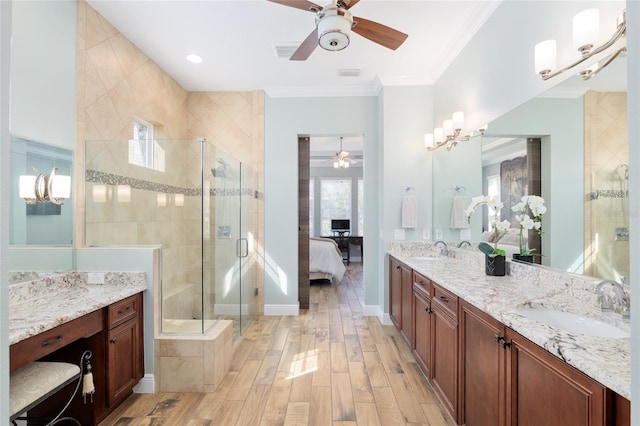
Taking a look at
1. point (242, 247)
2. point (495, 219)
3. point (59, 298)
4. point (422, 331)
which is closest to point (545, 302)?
point (495, 219)

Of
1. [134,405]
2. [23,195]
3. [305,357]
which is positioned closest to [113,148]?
[23,195]

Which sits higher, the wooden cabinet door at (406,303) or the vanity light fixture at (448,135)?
the vanity light fixture at (448,135)

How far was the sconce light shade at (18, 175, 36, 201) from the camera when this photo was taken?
193cm

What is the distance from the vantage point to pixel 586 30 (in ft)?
5.09

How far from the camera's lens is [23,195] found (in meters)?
1.95

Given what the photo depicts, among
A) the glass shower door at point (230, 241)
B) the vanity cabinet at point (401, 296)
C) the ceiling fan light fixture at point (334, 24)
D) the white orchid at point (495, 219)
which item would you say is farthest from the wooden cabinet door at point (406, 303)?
the ceiling fan light fixture at point (334, 24)

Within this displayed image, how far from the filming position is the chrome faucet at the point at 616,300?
131cm

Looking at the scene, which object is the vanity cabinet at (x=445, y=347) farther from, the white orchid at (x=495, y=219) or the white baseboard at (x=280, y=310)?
the white baseboard at (x=280, y=310)

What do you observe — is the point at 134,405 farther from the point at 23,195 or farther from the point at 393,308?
the point at 393,308

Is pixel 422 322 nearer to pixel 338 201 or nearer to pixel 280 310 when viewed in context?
pixel 280 310

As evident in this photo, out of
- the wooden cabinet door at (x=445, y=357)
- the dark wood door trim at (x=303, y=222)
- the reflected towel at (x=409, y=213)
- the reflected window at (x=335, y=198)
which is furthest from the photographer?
the reflected window at (x=335, y=198)

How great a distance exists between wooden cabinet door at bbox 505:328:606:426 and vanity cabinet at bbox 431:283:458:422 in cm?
55

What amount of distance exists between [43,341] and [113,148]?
1654 millimetres

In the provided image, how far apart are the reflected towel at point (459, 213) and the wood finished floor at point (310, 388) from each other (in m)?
1.33
